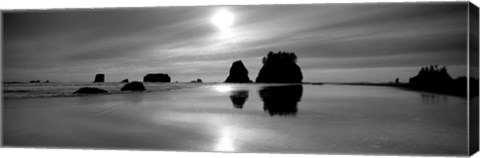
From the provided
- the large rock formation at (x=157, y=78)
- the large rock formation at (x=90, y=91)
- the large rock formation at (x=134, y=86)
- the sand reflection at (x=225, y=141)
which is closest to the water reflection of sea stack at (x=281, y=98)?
the sand reflection at (x=225, y=141)

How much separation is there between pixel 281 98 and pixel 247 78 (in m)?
0.44

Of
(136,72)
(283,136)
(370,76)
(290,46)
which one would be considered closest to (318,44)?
(290,46)

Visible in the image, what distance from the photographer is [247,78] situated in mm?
5824

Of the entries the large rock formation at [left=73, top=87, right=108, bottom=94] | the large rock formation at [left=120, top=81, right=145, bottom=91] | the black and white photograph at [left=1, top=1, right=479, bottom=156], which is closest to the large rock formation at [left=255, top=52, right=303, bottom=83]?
the black and white photograph at [left=1, top=1, right=479, bottom=156]

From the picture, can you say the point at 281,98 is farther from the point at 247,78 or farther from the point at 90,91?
the point at 90,91

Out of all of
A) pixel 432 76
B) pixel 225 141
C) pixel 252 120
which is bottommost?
pixel 225 141

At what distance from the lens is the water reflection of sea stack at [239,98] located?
562 centimetres

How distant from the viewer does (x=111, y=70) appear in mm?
6125

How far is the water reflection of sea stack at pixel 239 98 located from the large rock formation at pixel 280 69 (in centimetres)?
26

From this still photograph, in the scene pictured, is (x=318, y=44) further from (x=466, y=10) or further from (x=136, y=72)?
(x=136, y=72)

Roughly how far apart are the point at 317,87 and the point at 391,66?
81 cm

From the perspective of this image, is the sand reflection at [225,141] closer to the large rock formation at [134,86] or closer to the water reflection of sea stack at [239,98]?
the water reflection of sea stack at [239,98]

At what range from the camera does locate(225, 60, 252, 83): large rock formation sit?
5797 mm

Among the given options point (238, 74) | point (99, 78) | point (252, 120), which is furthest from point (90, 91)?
point (252, 120)
